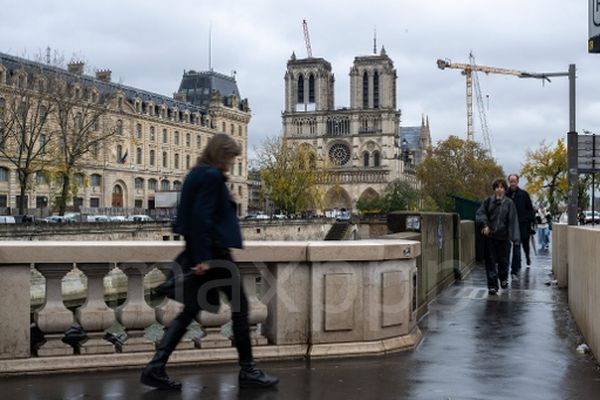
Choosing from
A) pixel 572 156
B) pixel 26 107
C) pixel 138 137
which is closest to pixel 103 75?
pixel 138 137

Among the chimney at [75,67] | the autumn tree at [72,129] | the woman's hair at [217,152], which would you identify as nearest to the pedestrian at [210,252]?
the woman's hair at [217,152]

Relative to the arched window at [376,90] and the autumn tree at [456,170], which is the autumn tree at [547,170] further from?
the arched window at [376,90]

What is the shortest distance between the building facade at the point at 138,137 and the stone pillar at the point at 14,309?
4952cm

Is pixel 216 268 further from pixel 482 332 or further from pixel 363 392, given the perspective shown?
pixel 482 332

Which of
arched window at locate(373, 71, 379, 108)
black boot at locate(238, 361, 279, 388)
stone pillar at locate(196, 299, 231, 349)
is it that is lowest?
black boot at locate(238, 361, 279, 388)

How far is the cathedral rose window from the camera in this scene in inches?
6181

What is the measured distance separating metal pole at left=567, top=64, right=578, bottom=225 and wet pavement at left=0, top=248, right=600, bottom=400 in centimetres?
778

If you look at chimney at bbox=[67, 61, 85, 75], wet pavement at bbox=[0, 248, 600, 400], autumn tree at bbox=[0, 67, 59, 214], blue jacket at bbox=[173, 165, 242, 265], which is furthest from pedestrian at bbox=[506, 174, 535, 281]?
chimney at bbox=[67, 61, 85, 75]

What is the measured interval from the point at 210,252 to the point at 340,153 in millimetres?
152181

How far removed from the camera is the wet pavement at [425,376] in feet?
19.9

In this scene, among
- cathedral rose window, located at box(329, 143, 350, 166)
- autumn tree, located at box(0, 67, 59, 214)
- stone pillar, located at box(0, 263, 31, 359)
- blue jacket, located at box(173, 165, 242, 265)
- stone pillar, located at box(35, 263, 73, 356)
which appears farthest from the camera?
cathedral rose window, located at box(329, 143, 350, 166)

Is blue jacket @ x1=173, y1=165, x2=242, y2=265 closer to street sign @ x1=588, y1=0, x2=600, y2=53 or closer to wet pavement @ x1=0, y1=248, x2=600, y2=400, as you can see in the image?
wet pavement @ x1=0, y1=248, x2=600, y2=400

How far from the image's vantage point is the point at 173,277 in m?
6.15

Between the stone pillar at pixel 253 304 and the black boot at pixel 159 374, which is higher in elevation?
the stone pillar at pixel 253 304
